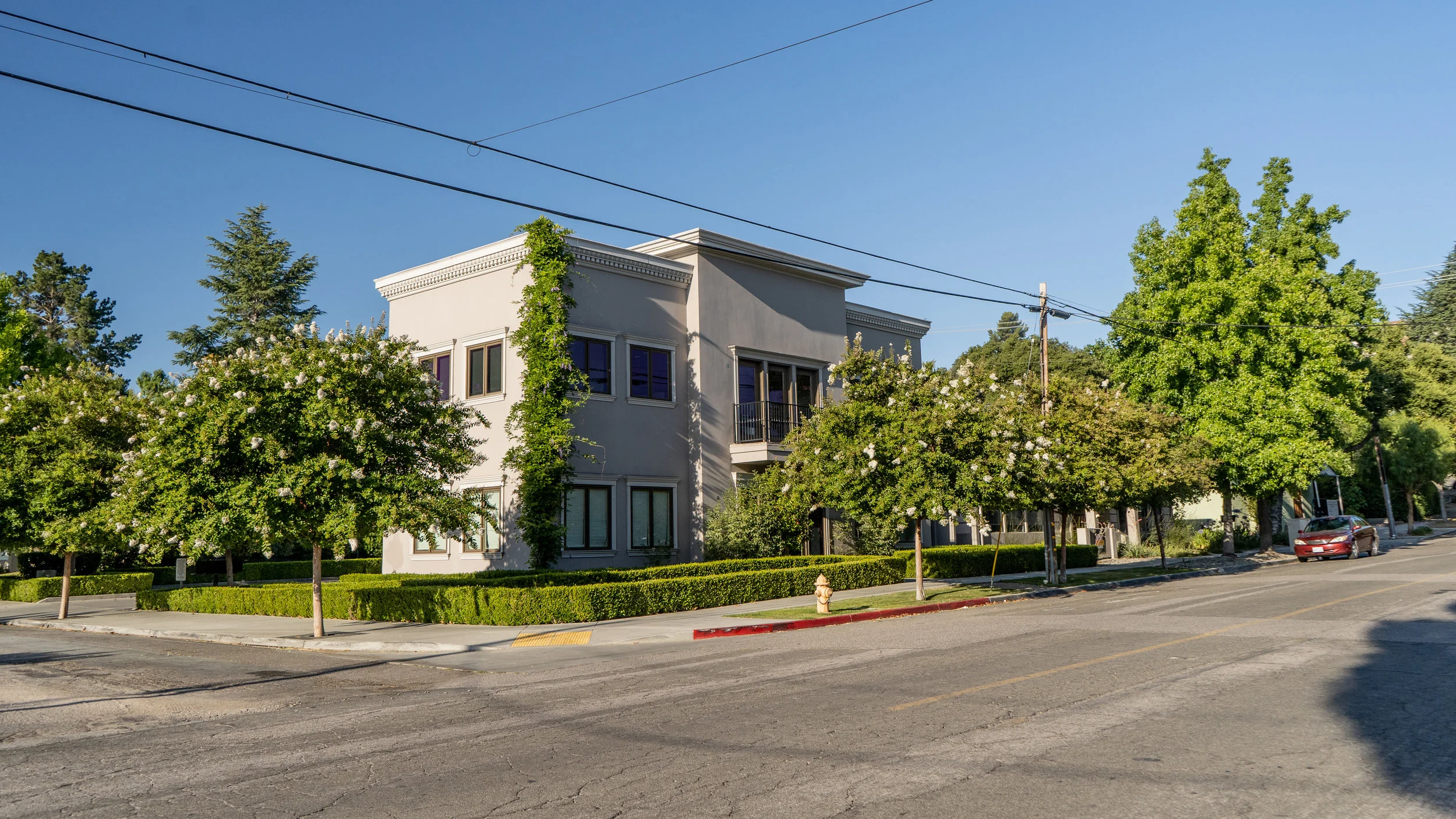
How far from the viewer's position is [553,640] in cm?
1734

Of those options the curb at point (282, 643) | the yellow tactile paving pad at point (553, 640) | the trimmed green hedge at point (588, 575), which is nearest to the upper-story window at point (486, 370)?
the trimmed green hedge at point (588, 575)

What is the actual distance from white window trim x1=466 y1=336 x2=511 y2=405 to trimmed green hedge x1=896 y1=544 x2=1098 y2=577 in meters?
13.2

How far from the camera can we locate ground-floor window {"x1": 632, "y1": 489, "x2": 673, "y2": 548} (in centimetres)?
2769

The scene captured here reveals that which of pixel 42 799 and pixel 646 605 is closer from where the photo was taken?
pixel 42 799

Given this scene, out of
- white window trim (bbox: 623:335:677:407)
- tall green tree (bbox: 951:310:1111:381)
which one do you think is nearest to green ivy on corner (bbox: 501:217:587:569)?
white window trim (bbox: 623:335:677:407)

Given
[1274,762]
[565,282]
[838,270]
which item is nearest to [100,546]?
[565,282]

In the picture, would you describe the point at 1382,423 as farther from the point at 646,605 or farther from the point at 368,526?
the point at 368,526

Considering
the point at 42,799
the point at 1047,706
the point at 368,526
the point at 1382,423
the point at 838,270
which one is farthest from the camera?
the point at 1382,423

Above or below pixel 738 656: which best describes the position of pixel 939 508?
above

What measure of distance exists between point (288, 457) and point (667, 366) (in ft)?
43.9

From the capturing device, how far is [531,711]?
32.2 feet

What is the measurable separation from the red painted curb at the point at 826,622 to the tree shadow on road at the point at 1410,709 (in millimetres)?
8843

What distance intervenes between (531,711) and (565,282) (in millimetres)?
17986

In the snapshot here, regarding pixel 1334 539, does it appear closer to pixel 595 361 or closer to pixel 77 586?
pixel 595 361
